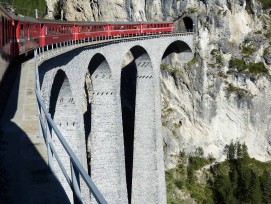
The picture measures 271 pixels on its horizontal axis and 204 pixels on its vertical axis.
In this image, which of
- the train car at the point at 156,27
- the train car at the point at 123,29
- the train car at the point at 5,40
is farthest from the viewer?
the train car at the point at 156,27

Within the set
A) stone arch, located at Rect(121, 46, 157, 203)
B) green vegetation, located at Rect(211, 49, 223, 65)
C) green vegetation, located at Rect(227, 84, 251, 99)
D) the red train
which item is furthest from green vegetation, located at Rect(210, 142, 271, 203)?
the red train

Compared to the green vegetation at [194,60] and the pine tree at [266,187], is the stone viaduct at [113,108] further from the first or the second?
the pine tree at [266,187]

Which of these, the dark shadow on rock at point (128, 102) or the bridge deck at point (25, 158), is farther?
the dark shadow on rock at point (128, 102)

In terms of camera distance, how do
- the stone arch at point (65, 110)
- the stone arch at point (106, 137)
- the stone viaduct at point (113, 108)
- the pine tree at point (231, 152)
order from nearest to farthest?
1. the stone arch at point (65, 110)
2. the stone viaduct at point (113, 108)
3. the stone arch at point (106, 137)
4. the pine tree at point (231, 152)

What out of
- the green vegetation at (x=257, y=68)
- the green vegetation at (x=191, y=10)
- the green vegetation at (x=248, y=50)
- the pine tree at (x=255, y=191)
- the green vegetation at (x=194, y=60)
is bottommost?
the pine tree at (x=255, y=191)

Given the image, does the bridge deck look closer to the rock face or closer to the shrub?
the rock face

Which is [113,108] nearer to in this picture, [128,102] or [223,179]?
[128,102]

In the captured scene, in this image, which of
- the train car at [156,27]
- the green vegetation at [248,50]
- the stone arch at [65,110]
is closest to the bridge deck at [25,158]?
the stone arch at [65,110]
